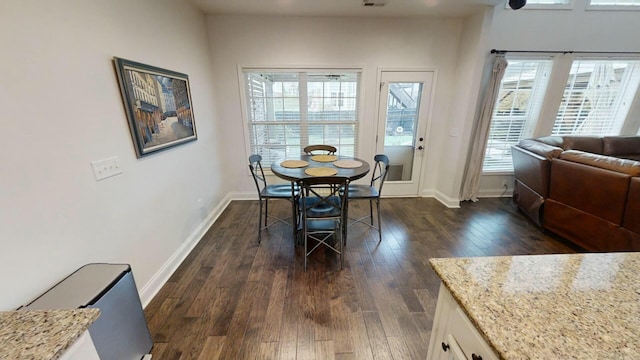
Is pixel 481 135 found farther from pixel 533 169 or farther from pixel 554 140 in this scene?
pixel 554 140

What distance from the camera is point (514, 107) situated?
3.65 metres

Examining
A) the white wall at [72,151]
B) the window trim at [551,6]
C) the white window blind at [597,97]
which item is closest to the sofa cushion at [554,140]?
the white window blind at [597,97]

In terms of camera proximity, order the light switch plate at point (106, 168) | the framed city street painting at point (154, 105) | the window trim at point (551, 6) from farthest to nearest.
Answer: the window trim at point (551, 6), the framed city street painting at point (154, 105), the light switch plate at point (106, 168)

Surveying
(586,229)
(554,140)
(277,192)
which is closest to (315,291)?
(277,192)

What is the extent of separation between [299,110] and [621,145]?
4787 millimetres

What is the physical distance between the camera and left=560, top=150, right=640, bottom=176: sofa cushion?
2.05m

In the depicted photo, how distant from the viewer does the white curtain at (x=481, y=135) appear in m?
3.24

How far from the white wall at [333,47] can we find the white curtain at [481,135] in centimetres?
32

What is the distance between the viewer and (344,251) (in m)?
2.52

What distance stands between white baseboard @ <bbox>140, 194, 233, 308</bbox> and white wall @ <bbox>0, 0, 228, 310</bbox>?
0.19ft

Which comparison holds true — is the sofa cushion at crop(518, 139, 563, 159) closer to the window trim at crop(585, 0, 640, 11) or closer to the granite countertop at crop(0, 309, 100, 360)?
the window trim at crop(585, 0, 640, 11)

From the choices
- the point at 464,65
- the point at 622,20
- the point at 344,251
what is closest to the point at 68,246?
the point at 344,251

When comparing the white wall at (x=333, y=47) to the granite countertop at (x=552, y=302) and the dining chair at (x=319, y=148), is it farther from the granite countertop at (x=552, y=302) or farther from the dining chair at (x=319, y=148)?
the granite countertop at (x=552, y=302)

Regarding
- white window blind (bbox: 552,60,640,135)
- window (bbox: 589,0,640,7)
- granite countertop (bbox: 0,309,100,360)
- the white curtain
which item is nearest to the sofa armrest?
the white curtain
